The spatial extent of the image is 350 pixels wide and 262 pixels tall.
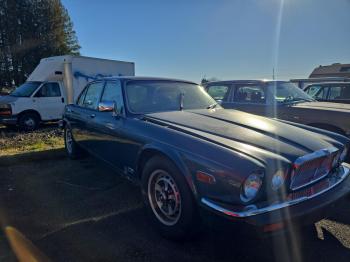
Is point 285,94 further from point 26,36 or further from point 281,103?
point 26,36

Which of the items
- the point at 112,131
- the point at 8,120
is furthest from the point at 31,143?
the point at 112,131

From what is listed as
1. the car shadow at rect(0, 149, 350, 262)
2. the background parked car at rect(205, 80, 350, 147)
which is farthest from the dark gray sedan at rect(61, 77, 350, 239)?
the background parked car at rect(205, 80, 350, 147)

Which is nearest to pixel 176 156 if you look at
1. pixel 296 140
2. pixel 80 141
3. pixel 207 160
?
pixel 207 160

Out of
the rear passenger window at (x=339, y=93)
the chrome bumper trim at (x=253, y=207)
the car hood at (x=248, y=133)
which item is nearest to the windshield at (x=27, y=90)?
the car hood at (x=248, y=133)

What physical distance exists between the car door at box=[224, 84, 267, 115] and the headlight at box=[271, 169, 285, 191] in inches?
160

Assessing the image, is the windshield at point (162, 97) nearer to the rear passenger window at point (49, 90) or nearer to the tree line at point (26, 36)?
the rear passenger window at point (49, 90)

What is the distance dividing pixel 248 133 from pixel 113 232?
5.83ft

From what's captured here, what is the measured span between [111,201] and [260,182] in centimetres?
229

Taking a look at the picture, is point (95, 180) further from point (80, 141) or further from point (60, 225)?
point (60, 225)

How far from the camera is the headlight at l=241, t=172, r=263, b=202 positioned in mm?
2381

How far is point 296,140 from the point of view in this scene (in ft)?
9.86

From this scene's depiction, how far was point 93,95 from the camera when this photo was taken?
16.8 ft

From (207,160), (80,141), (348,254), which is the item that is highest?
(207,160)

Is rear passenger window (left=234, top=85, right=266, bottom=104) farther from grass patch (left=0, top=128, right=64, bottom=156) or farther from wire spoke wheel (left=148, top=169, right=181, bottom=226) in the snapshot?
grass patch (left=0, top=128, right=64, bottom=156)
